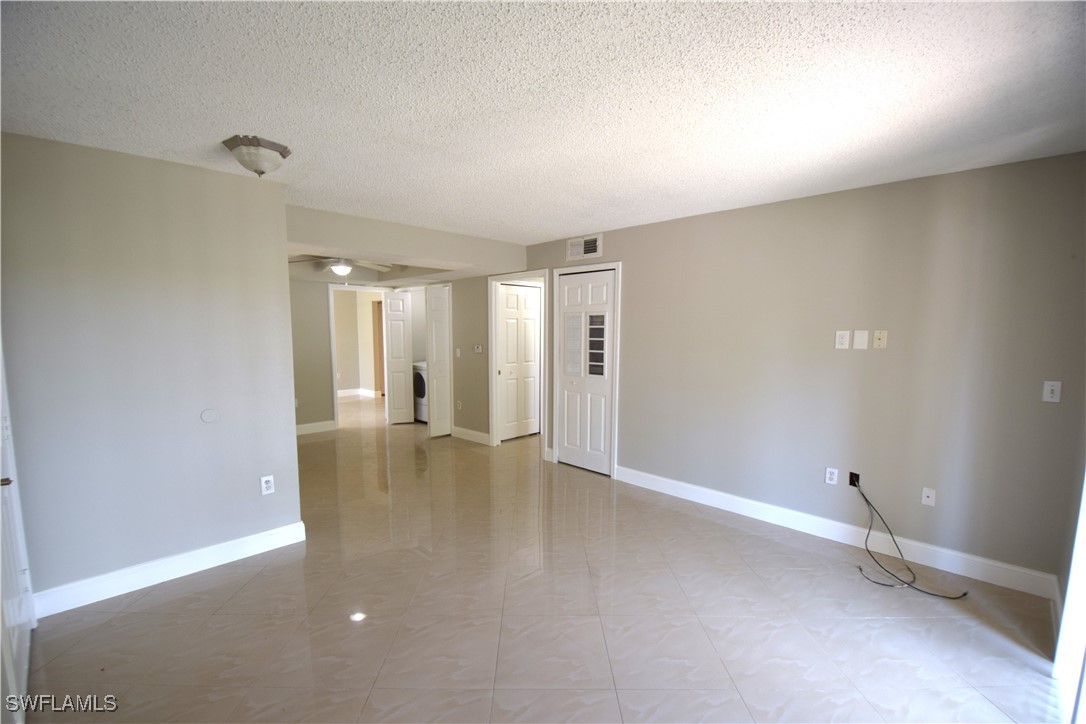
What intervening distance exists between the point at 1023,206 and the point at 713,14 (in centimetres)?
238

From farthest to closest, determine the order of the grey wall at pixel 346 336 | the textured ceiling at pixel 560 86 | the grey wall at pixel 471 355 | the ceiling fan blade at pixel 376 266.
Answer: the grey wall at pixel 346 336, the ceiling fan blade at pixel 376 266, the grey wall at pixel 471 355, the textured ceiling at pixel 560 86

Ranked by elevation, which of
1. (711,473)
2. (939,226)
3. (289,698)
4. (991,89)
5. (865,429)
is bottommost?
(289,698)

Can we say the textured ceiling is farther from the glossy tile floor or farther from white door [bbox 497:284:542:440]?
white door [bbox 497:284:542:440]

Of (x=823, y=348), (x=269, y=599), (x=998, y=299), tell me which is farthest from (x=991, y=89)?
(x=269, y=599)

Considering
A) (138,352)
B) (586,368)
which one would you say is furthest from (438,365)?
(138,352)

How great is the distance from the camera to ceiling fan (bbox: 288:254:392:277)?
5.71 meters

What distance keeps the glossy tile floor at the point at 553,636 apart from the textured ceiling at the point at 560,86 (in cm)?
241

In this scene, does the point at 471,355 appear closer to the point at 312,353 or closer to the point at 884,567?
the point at 312,353

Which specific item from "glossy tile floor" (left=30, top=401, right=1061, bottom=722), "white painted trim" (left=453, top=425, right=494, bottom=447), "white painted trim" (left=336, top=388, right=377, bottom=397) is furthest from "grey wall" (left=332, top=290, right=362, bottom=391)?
"glossy tile floor" (left=30, top=401, right=1061, bottom=722)

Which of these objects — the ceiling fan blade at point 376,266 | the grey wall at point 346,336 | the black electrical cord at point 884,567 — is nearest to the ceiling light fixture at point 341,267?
the ceiling fan blade at point 376,266

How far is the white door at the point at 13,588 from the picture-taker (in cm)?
158

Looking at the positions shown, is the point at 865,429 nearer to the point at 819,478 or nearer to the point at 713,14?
the point at 819,478

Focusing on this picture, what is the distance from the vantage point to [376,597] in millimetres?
2443

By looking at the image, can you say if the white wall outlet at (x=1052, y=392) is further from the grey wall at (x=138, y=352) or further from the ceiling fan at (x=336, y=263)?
the ceiling fan at (x=336, y=263)
